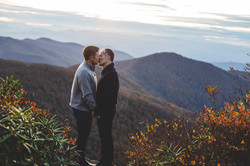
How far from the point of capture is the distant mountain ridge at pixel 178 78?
75.4 meters

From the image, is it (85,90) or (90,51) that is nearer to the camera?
(85,90)

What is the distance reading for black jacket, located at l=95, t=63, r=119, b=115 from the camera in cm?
431

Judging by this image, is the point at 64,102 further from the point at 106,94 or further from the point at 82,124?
the point at 106,94

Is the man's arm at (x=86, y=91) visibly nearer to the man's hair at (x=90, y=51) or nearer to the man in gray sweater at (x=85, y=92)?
the man in gray sweater at (x=85, y=92)

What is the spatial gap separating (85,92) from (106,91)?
1.37ft

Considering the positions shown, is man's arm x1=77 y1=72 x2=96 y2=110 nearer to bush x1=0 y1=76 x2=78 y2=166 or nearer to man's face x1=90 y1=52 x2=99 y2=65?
man's face x1=90 y1=52 x2=99 y2=65

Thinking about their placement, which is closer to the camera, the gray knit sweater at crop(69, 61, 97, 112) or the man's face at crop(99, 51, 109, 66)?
the gray knit sweater at crop(69, 61, 97, 112)

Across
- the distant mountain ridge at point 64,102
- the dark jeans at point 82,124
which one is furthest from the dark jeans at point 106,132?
the distant mountain ridge at point 64,102

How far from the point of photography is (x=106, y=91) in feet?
14.1

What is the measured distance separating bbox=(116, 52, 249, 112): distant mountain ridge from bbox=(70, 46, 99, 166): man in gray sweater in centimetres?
6638

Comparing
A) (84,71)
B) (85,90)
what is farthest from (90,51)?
(85,90)

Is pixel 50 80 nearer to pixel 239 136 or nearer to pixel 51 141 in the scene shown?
pixel 51 141

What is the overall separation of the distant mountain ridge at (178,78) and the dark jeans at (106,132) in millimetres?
66049

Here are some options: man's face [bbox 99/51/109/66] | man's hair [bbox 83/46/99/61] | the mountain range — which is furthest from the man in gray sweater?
the mountain range
